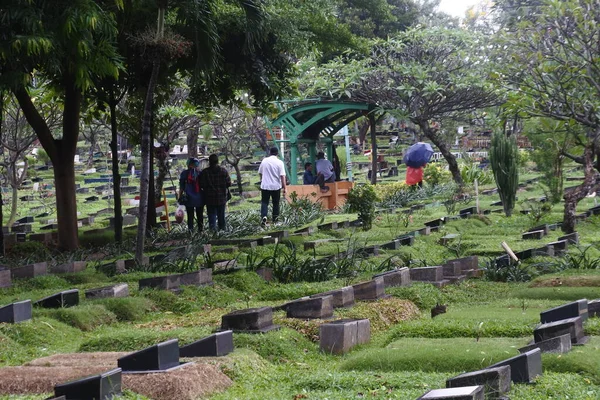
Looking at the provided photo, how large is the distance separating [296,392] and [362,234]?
11236 millimetres

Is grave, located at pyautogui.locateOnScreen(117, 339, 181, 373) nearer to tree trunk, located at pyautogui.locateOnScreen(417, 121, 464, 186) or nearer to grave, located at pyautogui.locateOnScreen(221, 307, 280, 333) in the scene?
grave, located at pyautogui.locateOnScreen(221, 307, 280, 333)

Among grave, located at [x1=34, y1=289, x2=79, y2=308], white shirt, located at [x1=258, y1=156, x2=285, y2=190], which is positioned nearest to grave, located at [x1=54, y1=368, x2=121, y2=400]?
grave, located at [x1=34, y1=289, x2=79, y2=308]

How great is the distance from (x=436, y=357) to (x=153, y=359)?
177 cm

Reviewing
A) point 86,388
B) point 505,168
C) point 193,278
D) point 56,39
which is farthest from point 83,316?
point 505,168

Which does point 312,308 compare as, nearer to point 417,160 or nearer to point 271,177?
point 271,177

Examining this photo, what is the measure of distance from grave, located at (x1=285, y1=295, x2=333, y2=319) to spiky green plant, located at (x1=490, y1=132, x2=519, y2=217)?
498 inches

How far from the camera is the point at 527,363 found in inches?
203

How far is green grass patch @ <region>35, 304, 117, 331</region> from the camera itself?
7832mm

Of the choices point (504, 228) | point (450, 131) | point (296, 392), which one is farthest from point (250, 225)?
point (450, 131)

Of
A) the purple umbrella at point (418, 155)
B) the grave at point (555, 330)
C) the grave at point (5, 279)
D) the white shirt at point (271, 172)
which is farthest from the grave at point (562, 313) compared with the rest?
the purple umbrella at point (418, 155)

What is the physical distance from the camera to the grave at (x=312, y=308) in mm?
7543

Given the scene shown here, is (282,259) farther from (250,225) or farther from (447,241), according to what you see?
(250,225)

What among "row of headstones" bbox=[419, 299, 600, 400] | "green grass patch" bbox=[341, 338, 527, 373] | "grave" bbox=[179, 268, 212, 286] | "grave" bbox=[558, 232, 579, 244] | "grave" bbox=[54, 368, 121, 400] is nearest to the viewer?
"row of headstones" bbox=[419, 299, 600, 400]

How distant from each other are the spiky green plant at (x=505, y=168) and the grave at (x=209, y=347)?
567 inches
